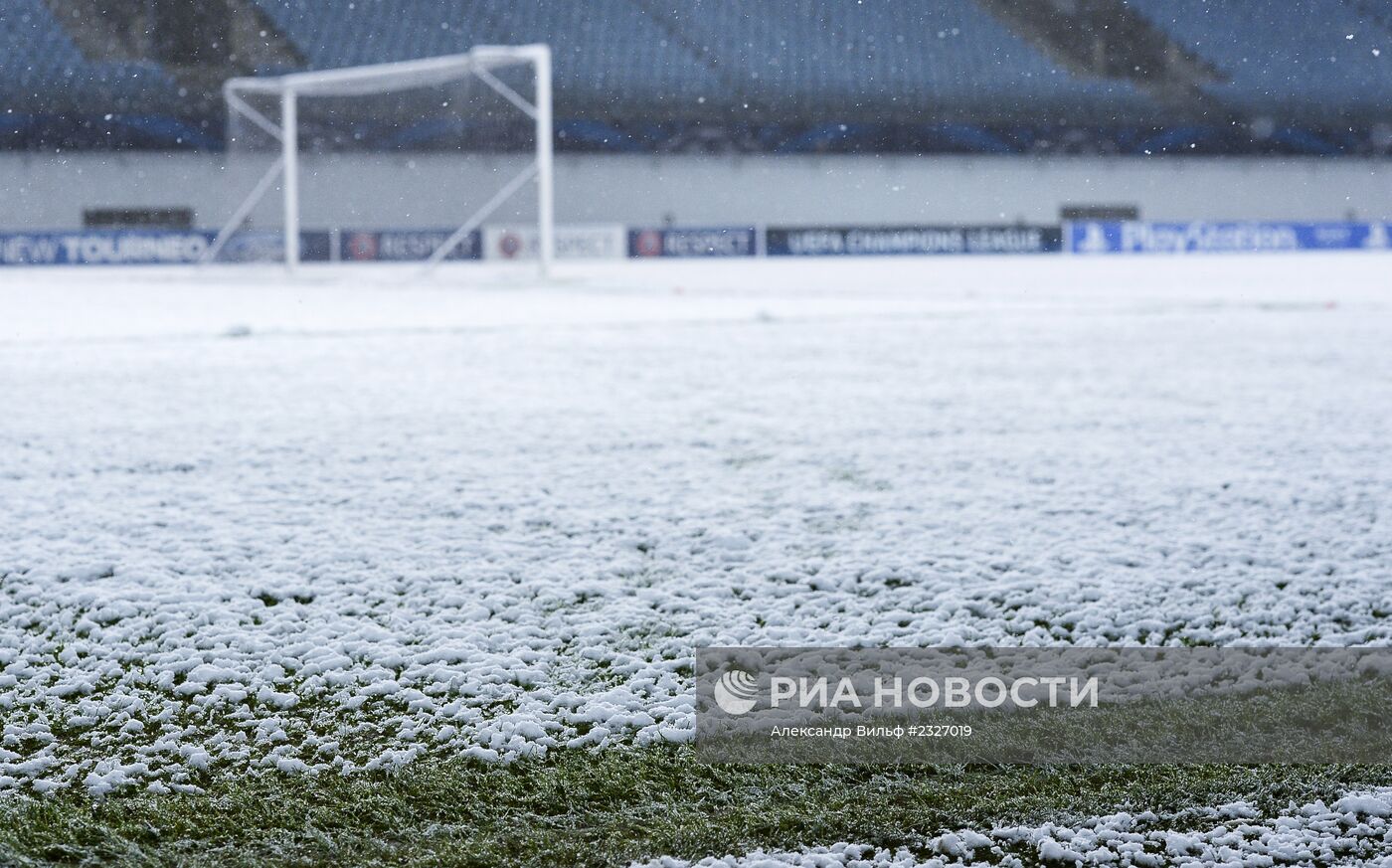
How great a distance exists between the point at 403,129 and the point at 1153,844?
14.4m

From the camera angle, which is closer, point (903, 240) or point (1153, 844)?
point (1153, 844)

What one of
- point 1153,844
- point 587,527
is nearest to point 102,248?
point 587,527

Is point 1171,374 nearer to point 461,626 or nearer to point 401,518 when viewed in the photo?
point 401,518

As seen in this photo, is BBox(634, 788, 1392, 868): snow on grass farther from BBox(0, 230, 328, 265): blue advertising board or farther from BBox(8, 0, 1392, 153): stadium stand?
BBox(0, 230, 328, 265): blue advertising board

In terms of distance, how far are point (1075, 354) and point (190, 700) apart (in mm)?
3712

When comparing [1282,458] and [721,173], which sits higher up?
[721,173]

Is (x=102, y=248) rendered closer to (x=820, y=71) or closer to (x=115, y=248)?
(x=115, y=248)

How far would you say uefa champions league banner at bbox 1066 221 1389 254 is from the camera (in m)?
17.5

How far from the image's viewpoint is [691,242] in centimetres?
1736

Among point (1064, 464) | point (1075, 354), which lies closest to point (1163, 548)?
point (1064, 464)

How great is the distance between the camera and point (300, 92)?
1208cm

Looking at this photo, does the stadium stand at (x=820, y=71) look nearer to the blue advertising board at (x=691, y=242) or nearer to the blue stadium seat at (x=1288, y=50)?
the blue stadium seat at (x=1288, y=50)

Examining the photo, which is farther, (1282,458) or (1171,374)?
(1171,374)

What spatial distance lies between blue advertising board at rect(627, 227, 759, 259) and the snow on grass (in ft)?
53.6
